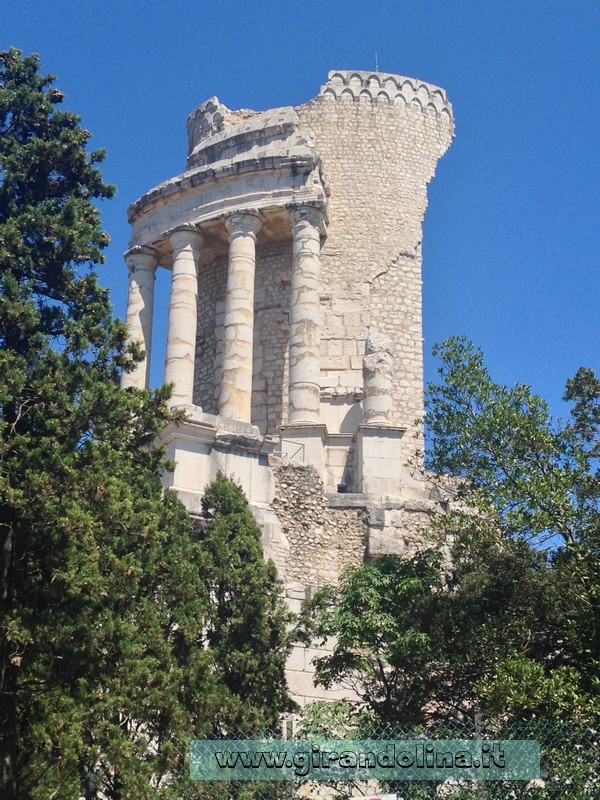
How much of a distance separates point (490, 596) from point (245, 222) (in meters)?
14.4

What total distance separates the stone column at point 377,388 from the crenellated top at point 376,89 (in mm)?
8554

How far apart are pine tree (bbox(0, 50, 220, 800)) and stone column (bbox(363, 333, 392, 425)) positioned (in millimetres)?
9830

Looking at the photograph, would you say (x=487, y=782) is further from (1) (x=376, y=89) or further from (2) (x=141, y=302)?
(1) (x=376, y=89)

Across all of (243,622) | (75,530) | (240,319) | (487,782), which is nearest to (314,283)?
(240,319)

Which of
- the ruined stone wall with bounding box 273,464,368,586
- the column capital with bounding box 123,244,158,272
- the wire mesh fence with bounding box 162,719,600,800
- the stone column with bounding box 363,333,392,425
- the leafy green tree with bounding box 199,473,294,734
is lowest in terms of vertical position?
the wire mesh fence with bounding box 162,719,600,800

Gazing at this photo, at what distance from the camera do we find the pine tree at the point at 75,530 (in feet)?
38.1

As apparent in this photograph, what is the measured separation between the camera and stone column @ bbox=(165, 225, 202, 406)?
2583cm

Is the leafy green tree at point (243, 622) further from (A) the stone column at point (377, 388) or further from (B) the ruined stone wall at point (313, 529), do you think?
(A) the stone column at point (377, 388)

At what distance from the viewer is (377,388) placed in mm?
24375

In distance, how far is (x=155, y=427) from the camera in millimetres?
13859

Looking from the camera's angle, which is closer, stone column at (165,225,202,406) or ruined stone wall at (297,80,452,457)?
stone column at (165,225,202,406)

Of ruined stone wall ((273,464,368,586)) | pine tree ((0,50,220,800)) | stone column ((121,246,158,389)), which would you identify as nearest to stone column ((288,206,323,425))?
ruined stone wall ((273,464,368,586))

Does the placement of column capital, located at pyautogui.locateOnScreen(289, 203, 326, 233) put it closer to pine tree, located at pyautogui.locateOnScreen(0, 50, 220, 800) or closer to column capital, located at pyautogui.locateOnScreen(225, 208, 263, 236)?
column capital, located at pyautogui.locateOnScreen(225, 208, 263, 236)

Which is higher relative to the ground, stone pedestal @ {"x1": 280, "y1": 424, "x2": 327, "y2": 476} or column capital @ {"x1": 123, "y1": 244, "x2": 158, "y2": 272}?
column capital @ {"x1": 123, "y1": 244, "x2": 158, "y2": 272}
